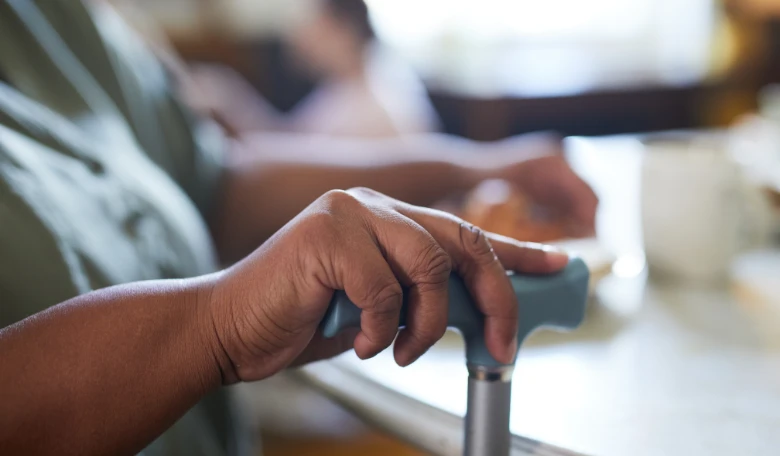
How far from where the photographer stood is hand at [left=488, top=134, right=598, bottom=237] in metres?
0.89

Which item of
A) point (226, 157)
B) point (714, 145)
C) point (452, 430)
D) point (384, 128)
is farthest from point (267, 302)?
point (384, 128)

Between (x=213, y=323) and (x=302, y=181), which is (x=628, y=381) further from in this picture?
(x=302, y=181)

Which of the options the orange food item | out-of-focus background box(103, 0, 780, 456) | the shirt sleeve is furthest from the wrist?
out-of-focus background box(103, 0, 780, 456)

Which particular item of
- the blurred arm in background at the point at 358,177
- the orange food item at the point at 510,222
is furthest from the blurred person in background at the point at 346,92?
the orange food item at the point at 510,222

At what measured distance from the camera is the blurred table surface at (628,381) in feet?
1.52

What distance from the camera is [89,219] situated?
56 centimetres

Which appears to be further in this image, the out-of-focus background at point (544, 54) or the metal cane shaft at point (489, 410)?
the out-of-focus background at point (544, 54)

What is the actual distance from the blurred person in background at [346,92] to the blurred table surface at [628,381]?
1.53 metres

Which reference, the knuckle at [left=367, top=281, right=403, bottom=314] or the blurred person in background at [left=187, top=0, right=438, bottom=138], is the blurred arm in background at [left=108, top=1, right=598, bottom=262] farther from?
the blurred person in background at [left=187, top=0, right=438, bottom=138]

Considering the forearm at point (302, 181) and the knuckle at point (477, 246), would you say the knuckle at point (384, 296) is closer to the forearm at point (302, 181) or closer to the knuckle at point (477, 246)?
the knuckle at point (477, 246)

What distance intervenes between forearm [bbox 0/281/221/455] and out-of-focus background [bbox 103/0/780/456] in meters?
2.25

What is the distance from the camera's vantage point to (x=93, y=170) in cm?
63

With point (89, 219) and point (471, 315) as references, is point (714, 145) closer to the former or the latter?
point (471, 315)

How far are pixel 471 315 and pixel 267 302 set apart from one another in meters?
0.11
